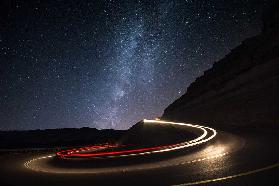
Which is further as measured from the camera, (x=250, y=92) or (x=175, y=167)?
(x=250, y=92)

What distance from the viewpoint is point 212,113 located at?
1823 inches

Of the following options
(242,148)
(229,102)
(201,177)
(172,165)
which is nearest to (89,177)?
(172,165)

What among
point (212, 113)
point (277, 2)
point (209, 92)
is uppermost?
point (277, 2)

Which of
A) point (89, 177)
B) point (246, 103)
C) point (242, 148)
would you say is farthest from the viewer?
point (246, 103)

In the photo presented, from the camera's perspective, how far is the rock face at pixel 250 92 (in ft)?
108

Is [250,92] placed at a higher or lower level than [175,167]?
higher

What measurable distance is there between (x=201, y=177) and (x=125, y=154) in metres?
8.58

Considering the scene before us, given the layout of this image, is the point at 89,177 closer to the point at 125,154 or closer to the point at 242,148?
the point at 125,154

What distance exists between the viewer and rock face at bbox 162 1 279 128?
32.9m

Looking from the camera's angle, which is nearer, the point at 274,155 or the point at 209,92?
the point at 274,155

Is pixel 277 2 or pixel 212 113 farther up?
pixel 277 2

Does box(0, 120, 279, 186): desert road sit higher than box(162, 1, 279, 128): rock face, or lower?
lower

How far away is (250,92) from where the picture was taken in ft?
124

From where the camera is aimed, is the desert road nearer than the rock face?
Yes
